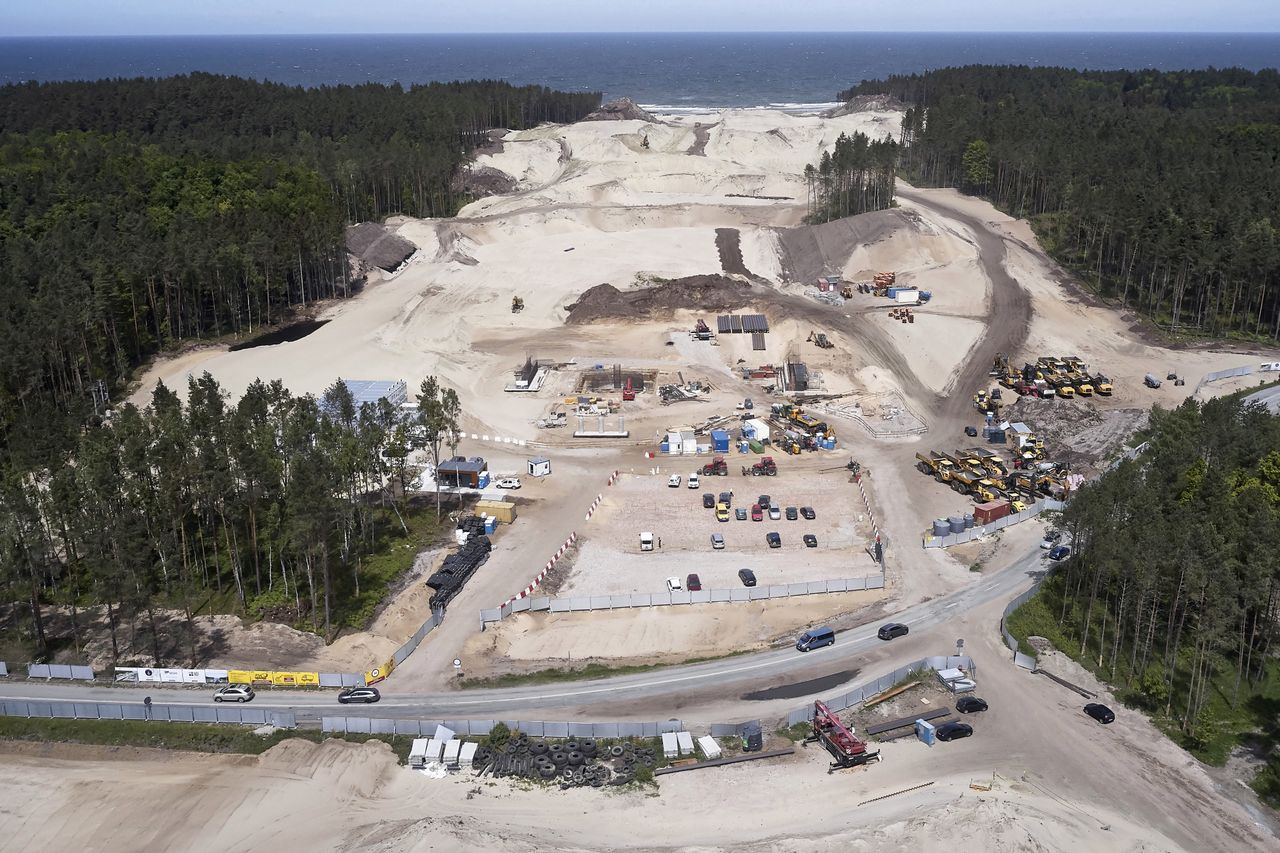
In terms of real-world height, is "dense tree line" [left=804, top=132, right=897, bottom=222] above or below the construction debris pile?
above

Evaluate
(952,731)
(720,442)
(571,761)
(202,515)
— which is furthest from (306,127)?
(952,731)

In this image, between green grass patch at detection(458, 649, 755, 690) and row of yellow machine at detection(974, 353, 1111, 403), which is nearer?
green grass patch at detection(458, 649, 755, 690)

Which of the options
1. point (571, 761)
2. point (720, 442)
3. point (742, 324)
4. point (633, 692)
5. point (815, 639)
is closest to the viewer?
point (571, 761)

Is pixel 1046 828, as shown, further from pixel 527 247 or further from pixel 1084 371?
pixel 527 247

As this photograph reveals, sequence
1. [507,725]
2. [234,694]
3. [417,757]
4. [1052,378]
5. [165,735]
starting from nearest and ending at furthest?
[417,757] < [507,725] < [165,735] < [234,694] < [1052,378]

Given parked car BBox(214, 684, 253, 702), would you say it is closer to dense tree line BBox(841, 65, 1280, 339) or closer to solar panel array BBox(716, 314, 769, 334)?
solar panel array BBox(716, 314, 769, 334)

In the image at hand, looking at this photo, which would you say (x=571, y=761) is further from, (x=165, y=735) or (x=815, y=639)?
(x=165, y=735)

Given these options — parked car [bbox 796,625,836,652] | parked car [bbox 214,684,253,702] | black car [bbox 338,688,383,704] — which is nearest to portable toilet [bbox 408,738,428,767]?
black car [bbox 338,688,383,704]
